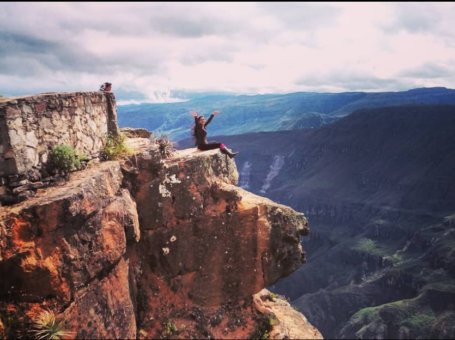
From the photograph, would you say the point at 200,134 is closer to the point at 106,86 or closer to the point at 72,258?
the point at 106,86

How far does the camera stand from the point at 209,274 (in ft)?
41.3

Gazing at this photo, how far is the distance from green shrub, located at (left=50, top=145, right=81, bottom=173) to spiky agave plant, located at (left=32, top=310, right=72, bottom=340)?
3.51 meters

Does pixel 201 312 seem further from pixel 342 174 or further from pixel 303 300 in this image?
pixel 342 174

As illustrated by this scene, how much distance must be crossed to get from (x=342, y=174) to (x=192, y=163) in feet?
561

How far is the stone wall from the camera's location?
872 cm

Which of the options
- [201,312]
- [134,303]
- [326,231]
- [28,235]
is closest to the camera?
[28,235]

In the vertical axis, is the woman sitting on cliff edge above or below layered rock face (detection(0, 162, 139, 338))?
above

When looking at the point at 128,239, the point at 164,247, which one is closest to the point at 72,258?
the point at 128,239

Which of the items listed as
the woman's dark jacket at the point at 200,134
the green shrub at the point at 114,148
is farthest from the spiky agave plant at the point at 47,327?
the woman's dark jacket at the point at 200,134

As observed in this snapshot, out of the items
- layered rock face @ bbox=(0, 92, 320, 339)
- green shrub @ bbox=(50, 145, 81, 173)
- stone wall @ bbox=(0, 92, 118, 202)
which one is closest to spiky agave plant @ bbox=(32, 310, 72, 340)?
layered rock face @ bbox=(0, 92, 320, 339)

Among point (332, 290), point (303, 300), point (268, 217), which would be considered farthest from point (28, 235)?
point (332, 290)

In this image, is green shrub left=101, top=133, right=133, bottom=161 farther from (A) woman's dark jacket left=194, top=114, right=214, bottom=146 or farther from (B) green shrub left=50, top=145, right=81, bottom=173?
(A) woman's dark jacket left=194, top=114, right=214, bottom=146

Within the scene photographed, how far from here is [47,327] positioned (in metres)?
8.21

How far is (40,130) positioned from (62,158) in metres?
0.86
